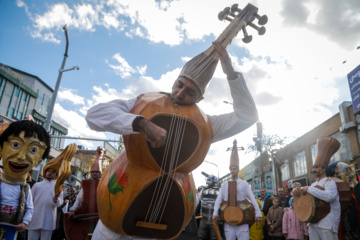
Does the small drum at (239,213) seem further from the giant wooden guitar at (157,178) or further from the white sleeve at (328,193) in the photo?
the giant wooden guitar at (157,178)

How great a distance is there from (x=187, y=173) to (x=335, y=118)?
22.4 metres

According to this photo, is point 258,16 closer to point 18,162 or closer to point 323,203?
point 18,162

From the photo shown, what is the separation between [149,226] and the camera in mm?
1753

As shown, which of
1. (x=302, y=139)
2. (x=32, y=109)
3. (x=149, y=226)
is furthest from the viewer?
(x=32, y=109)

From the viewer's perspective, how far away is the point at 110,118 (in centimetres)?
175

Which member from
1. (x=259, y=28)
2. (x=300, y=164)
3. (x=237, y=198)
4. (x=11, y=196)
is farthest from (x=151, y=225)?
(x=300, y=164)

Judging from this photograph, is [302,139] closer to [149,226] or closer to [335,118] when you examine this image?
[335,118]

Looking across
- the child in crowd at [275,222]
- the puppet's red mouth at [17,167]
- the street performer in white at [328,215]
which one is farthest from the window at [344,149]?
the puppet's red mouth at [17,167]

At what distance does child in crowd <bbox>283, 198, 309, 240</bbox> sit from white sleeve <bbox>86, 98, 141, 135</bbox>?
21.5 ft

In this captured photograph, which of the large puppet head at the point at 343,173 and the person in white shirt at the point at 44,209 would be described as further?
the large puppet head at the point at 343,173

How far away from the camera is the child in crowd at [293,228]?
6.78 metres

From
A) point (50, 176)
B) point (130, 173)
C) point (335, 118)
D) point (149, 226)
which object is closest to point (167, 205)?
point (149, 226)

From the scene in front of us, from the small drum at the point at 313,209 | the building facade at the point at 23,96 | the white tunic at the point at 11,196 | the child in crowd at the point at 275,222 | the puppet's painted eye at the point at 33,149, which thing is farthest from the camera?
the building facade at the point at 23,96

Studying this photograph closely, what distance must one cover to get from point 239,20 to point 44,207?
4872 millimetres
